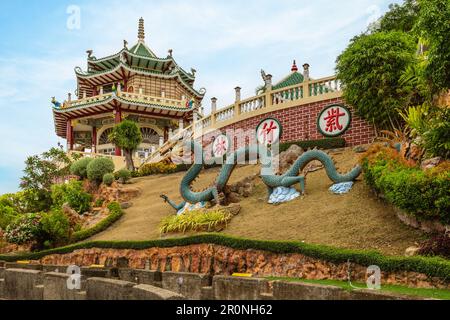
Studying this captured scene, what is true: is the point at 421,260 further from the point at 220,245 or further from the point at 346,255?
the point at 220,245

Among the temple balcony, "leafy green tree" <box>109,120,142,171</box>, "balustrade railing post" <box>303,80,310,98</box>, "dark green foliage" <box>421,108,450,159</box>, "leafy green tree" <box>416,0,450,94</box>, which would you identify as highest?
the temple balcony

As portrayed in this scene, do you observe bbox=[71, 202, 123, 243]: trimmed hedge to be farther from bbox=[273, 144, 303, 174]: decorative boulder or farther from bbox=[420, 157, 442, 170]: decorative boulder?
bbox=[420, 157, 442, 170]: decorative boulder

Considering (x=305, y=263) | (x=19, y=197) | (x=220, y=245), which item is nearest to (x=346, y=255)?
(x=305, y=263)

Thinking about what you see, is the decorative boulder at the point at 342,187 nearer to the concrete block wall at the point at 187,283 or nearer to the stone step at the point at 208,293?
the concrete block wall at the point at 187,283

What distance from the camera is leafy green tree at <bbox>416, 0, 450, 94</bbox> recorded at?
31.0 feet

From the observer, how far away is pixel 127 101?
120ft

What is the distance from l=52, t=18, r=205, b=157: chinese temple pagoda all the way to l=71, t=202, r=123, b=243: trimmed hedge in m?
16.5

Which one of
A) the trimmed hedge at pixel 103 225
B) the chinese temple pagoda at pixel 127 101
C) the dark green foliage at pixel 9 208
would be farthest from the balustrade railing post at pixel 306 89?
the chinese temple pagoda at pixel 127 101

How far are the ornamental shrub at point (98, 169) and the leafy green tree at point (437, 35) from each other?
18.8 metres

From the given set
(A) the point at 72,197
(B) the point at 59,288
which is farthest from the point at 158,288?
(A) the point at 72,197

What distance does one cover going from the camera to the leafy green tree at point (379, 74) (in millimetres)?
16656

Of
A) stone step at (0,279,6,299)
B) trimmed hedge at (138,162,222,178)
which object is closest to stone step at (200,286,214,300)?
stone step at (0,279,6,299)
